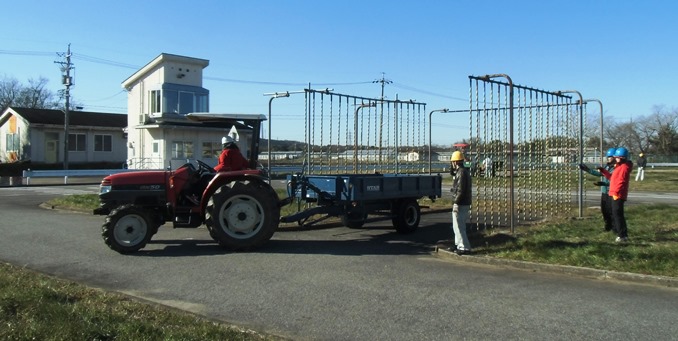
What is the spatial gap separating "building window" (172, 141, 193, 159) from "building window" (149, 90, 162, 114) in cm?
317

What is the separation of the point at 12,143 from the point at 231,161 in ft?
149

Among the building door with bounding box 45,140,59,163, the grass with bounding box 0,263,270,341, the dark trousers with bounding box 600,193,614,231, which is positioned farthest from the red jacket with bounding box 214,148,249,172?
the building door with bounding box 45,140,59,163

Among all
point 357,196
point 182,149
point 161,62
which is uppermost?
point 161,62

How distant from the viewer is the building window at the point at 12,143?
154 ft

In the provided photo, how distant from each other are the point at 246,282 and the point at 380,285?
1722mm

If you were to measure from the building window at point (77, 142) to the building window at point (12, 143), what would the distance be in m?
4.38

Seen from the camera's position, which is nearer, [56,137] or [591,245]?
[591,245]

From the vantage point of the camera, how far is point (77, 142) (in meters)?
47.3

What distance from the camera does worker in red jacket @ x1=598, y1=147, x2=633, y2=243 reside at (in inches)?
384

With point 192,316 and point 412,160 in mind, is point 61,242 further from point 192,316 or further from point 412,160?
point 412,160

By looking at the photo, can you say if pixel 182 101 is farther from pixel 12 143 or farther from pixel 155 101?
pixel 12 143

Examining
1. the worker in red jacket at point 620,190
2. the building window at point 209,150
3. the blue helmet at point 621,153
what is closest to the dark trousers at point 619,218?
the worker in red jacket at point 620,190

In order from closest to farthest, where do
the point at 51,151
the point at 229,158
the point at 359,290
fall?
the point at 359,290, the point at 229,158, the point at 51,151

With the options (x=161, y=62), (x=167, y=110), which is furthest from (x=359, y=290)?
(x=161, y=62)
